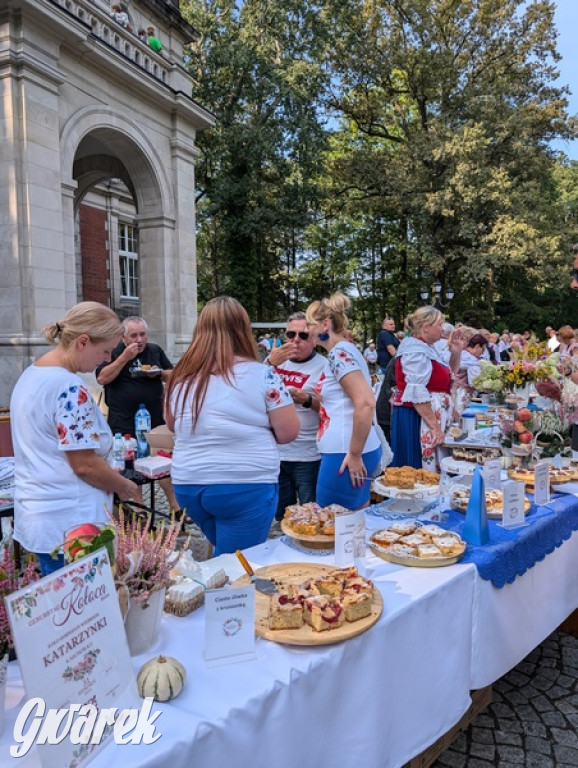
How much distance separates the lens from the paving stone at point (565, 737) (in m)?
2.32

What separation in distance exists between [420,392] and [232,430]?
198 centimetres

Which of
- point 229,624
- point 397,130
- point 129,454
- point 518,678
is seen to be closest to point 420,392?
point 518,678

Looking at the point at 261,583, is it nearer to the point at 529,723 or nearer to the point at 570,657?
the point at 529,723

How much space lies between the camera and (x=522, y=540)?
2.39 m

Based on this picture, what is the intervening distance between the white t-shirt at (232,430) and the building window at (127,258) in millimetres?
18985

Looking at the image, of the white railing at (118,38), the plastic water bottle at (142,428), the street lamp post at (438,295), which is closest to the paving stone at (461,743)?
the plastic water bottle at (142,428)

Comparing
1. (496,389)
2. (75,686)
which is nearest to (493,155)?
(496,389)

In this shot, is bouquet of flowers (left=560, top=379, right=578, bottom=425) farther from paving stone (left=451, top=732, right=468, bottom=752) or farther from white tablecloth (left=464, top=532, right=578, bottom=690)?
paving stone (left=451, top=732, right=468, bottom=752)

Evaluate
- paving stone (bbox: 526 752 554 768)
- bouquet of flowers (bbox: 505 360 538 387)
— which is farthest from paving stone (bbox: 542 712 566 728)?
bouquet of flowers (bbox: 505 360 538 387)

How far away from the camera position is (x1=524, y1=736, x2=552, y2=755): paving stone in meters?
2.28

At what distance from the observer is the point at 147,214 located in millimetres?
12422

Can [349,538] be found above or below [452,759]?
above

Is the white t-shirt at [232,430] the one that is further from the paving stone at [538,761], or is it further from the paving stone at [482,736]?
the paving stone at [538,761]

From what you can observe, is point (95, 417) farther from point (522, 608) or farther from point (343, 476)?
point (522, 608)
